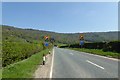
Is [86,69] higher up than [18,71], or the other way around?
[18,71]

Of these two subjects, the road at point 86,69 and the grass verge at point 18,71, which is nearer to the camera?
the grass verge at point 18,71

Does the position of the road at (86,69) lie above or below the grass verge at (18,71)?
below

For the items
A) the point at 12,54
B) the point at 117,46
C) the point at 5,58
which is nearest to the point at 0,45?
the point at 5,58

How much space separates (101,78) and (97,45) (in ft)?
187

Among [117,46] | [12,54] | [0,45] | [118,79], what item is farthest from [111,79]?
[117,46]

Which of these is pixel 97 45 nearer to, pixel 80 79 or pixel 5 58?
pixel 5 58

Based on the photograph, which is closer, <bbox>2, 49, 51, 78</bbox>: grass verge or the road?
<bbox>2, 49, 51, 78</bbox>: grass verge

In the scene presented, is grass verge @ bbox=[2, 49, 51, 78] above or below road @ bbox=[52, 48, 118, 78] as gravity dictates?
above

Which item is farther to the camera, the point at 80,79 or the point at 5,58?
the point at 5,58

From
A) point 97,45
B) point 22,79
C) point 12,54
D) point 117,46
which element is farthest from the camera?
point 97,45

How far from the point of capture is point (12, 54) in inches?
813

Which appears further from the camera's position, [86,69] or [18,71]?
[86,69]

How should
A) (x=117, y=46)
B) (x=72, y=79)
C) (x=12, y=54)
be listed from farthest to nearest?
1. (x=117, y=46)
2. (x=12, y=54)
3. (x=72, y=79)

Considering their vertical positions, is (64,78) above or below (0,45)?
below
